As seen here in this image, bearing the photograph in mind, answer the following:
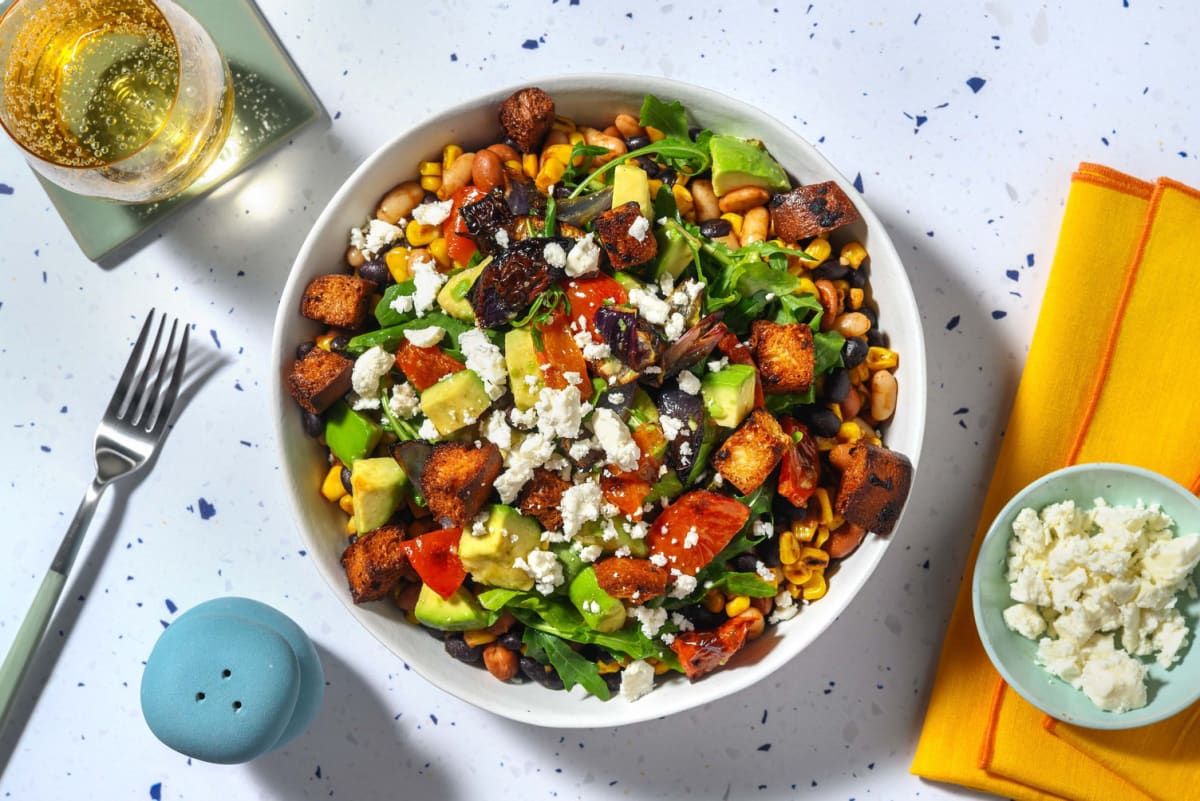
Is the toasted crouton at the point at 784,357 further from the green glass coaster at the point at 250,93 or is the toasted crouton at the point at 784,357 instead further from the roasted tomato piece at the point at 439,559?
the green glass coaster at the point at 250,93

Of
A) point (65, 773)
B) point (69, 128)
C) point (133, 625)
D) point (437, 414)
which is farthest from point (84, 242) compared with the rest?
point (65, 773)

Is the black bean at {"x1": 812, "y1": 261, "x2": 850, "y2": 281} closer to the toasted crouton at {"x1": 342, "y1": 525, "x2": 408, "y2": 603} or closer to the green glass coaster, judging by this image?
the toasted crouton at {"x1": 342, "y1": 525, "x2": 408, "y2": 603}

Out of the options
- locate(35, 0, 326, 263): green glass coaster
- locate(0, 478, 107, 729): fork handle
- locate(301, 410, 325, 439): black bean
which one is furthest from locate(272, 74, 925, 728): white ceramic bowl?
locate(0, 478, 107, 729): fork handle

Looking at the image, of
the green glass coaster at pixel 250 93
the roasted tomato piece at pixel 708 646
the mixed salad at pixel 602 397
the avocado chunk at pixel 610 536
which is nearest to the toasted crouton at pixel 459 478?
the mixed salad at pixel 602 397

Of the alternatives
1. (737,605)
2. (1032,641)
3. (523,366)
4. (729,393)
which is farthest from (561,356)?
(1032,641)

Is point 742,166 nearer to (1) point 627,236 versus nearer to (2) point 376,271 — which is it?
(1) point 627,236
